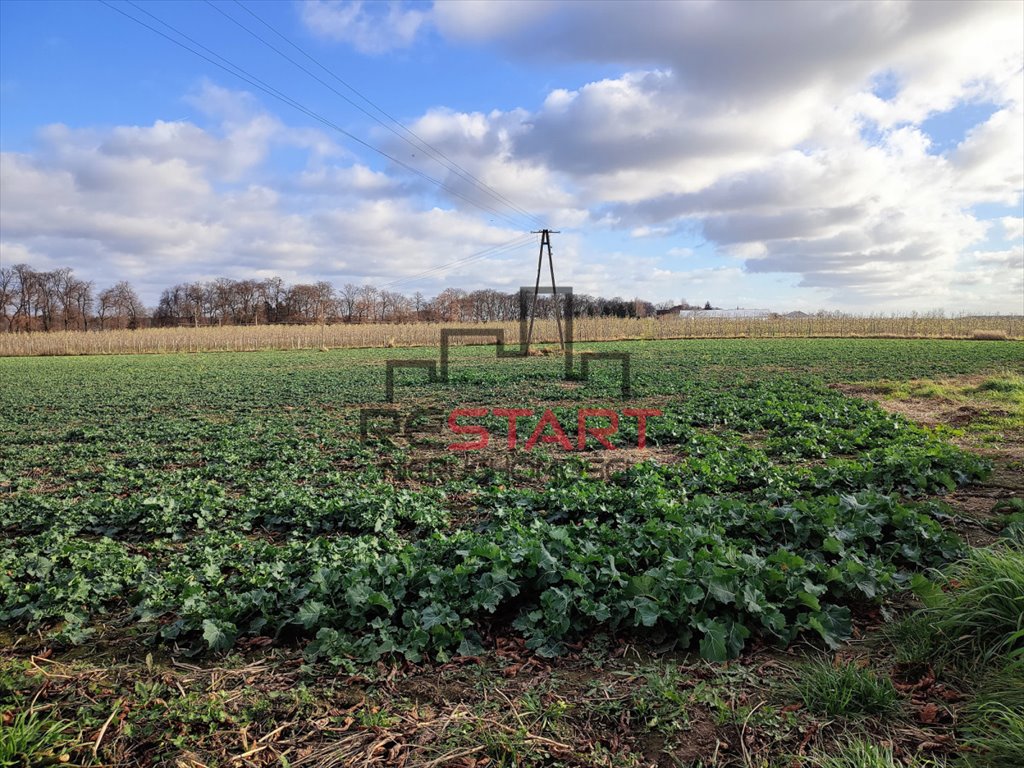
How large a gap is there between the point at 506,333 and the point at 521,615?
59.8 metres

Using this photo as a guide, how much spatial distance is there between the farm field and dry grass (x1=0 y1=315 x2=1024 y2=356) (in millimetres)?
52506

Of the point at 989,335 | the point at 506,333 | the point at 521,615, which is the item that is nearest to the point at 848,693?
the point at 521,615

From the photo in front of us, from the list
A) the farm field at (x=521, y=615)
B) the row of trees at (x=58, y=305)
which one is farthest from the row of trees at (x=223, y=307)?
the farm field at (x=521, y=615)

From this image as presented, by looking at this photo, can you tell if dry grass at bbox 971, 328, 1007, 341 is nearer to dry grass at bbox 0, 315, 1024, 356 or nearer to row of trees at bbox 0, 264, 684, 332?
dry grass at bbox 0, 315, 1024, 356

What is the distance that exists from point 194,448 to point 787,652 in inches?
454

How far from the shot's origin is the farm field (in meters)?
3.12

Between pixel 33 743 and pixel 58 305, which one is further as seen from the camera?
pixel 58 305

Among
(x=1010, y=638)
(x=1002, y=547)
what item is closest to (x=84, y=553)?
(x=1010, y=638)

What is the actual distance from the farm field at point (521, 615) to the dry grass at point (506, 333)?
52.5 m

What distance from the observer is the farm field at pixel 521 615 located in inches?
123

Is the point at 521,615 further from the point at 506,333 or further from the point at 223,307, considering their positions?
the point at 223,307

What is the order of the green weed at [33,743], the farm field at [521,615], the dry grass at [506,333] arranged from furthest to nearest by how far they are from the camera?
the dry grass at [506,333]
the farm field at [521,615]
the green weed at [33,743]

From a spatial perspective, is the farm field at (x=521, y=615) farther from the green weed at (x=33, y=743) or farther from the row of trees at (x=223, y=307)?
the row of trees at (x=223, y=307)

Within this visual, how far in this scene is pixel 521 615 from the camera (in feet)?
14.4
